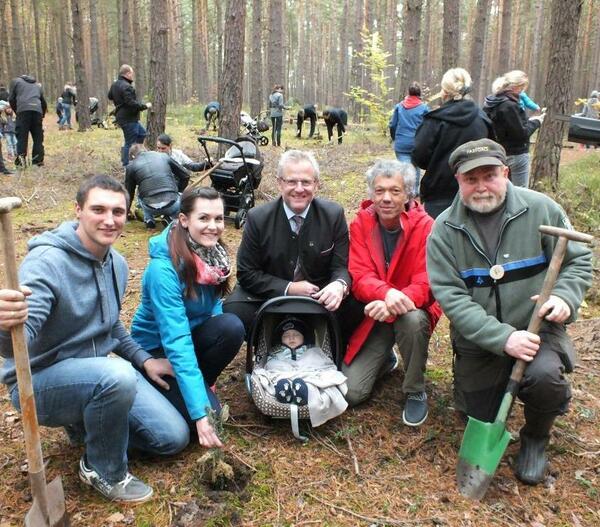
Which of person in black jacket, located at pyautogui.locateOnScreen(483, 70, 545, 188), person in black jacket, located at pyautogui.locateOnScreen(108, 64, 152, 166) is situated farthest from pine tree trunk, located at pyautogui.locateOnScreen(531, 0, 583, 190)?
person in black jacket, located at pyautogui.locateOnScreen(108, 64, 152, 166)

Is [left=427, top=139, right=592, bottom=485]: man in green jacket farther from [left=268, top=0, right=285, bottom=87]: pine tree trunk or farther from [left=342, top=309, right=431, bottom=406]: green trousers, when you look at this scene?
[left=268, top=0, right=285, bottom=87]: pine tree trunk

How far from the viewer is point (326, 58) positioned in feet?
179

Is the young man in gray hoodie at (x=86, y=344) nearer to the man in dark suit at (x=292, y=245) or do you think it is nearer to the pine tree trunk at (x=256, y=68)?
the man in dark suit at (x=292, y=245)

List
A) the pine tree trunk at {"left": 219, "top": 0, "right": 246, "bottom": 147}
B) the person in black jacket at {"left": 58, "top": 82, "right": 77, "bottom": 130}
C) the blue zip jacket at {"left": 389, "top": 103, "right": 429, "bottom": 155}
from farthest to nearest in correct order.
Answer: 1. the person in black jacket at {"left": 58, "top": 82, "right": 77, "bottom": 130}
2. the pine tree trunk at {"left": 219, "top": 0, "right": 246, "bottom": 147}
3. the blue zip jacket at {"left": 389, "top": 103, "right": 429, "bottom": 155}

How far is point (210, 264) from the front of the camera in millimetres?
2922

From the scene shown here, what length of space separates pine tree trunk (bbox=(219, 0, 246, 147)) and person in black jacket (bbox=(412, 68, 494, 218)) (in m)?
4.74

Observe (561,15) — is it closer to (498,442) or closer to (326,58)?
(498,442)

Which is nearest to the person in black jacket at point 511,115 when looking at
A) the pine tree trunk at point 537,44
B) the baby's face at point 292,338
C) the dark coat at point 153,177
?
the baby's face at point 292,338

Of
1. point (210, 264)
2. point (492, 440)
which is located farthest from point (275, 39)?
point (492, 440)

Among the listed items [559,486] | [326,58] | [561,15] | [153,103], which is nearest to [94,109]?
[153,103]

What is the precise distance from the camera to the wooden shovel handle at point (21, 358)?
6.22 feet

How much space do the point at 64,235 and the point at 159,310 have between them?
2.09 ft

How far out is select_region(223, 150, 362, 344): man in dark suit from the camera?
331 centimetres

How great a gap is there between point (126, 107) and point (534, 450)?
30.7 ft
